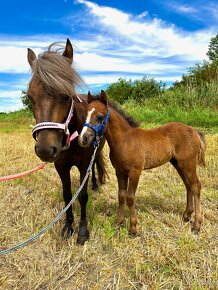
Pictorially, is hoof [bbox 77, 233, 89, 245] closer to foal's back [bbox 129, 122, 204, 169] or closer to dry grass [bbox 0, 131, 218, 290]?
dry grass [bbox 0, 131, 218, 290]

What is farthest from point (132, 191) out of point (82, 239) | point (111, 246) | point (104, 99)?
point (104, 99)

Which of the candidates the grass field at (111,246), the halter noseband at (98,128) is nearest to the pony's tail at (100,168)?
the grass field at (111,246)

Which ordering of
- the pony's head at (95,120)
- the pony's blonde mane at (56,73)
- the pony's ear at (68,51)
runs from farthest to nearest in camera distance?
1. the pony's ear at (68,51)
2. the pony's head at (95,120)
3. the pony's blonde mane at (56,73)

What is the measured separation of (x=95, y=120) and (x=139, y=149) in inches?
31.4

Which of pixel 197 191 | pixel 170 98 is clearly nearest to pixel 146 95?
pixel 170 98

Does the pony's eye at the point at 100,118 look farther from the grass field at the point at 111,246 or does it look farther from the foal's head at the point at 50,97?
the grass field at the point at 111,246

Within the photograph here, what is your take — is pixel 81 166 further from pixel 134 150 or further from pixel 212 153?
pixel 212 153

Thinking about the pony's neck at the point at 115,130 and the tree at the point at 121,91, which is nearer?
the pony's neck at the point at 115,130

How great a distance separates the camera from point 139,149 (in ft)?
12.9

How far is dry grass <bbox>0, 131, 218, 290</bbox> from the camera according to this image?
2980 millimetres

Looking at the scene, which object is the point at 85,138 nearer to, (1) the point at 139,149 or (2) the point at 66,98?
(2) the point at 66,98

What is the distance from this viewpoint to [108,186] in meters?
5.96

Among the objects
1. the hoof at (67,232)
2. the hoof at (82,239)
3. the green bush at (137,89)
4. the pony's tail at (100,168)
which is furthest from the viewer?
the green bush at (137,89)

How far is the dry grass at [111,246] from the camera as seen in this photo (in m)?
2.98
